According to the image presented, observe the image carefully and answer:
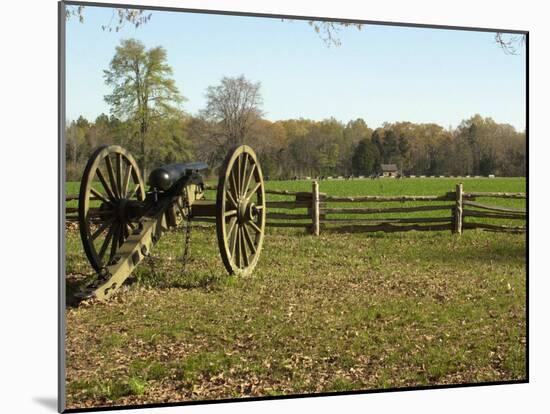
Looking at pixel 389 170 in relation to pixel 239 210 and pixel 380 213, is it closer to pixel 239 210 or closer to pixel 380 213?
pixel 239 210

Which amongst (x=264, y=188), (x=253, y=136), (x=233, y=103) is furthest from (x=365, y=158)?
(x=233, y=103)

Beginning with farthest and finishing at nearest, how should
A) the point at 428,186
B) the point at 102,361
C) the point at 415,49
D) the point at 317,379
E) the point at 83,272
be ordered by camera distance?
the point at 428,186, the point at 415,49, the point at 83,272, the point at 317,379, the point at 102,361

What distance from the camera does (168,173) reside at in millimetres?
6863

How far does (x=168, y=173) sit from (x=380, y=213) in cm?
376

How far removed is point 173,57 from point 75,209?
60.6 inches

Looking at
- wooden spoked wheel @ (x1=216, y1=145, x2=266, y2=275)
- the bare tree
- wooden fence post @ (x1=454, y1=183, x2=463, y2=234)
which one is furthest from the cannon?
wooden fence post @ (x1=454, y1=183, x2=463, y2=234)

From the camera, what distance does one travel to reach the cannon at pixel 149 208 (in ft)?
21.3

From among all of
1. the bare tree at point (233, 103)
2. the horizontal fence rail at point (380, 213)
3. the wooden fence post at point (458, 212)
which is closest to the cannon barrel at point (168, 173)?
the bare tree at point (233, 103)

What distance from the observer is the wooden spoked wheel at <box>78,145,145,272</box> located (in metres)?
6.45

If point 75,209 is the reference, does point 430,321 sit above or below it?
below

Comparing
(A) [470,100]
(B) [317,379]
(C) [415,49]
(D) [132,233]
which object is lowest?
(B) [317,379]

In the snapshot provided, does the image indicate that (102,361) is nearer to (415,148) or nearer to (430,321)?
(430,321)

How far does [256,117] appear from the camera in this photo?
6816 millimetres

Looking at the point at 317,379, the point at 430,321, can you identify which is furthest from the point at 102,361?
the point at 430,321
